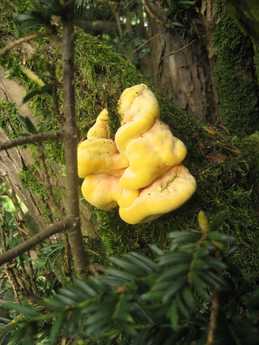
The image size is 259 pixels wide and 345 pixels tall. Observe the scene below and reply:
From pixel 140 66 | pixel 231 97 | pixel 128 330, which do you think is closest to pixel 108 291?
pixel 128 330

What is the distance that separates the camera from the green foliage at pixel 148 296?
0.65 m

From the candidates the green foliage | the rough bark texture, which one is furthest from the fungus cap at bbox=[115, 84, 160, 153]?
the rough bark texture

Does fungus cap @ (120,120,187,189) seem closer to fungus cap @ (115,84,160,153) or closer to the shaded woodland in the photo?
fungus cap @ (115,84,160,153)

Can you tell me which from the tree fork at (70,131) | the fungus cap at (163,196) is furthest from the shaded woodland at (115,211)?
the fungus cap at (163,196)

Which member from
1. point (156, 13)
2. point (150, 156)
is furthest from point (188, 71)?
point (150, 156)

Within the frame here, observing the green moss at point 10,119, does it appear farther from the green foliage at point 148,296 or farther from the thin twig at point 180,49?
the thin twig at point 180,49

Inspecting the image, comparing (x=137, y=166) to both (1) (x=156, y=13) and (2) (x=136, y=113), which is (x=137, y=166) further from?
(1) (x=156, y=13)

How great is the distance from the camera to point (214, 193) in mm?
1371

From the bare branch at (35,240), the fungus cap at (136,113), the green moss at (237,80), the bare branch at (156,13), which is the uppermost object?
the bare branch at (156,13)

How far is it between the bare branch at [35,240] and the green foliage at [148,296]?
8cm

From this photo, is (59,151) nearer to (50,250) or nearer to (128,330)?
(50,250)

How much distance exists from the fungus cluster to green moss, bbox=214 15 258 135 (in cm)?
161

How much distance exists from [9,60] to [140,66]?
2577mm

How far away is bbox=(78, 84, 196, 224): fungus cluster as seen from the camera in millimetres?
1222
